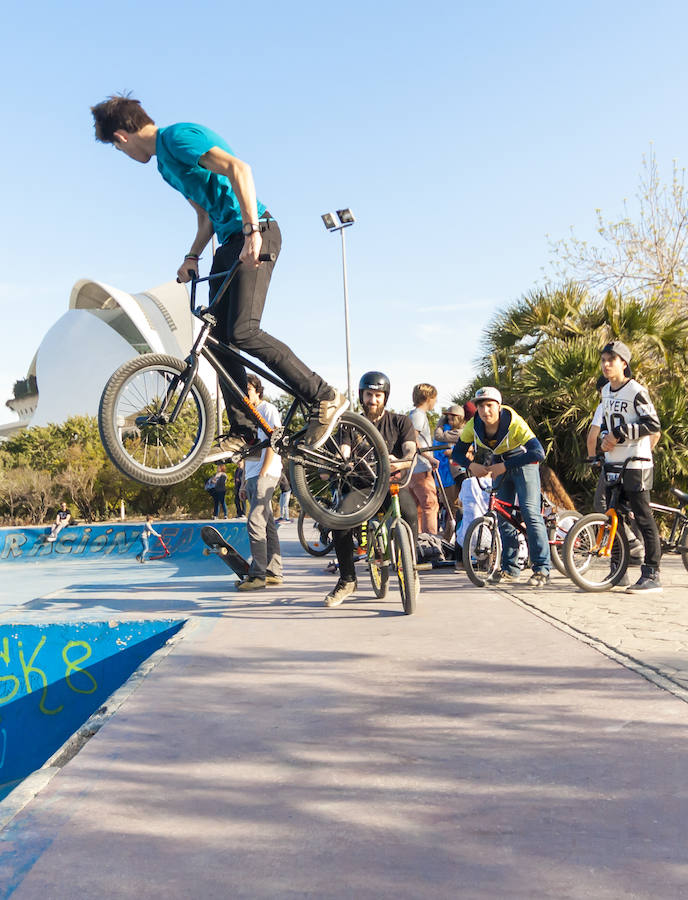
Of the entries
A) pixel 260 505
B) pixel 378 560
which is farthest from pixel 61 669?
pixel 378 560

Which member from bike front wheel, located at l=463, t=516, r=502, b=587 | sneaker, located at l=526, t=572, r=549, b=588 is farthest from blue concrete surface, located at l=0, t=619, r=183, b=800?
sneaker, located at l=526, t=572, r=549, b=588

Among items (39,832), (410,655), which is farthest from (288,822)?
(410,655)

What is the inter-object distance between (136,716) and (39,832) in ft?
3.64

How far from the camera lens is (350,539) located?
21.2ft

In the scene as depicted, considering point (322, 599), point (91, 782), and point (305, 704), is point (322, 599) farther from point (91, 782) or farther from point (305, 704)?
point (91, 782)

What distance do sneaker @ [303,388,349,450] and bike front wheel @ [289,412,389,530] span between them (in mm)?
83

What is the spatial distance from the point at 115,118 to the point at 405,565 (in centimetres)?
359

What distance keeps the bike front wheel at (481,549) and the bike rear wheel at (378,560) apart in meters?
0.98

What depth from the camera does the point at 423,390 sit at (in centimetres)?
846

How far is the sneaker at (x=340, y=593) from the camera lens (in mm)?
6367

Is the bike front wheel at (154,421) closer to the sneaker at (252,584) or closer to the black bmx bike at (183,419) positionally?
the black bmx bike at (183,419)

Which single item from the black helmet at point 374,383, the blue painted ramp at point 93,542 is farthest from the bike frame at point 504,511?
the blue painted ramp at point 93,542

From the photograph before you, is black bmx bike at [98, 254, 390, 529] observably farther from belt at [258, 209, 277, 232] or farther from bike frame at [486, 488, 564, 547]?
bike frame at [486, 488, 564, 547]

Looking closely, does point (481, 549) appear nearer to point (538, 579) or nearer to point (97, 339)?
point (538, 579)
